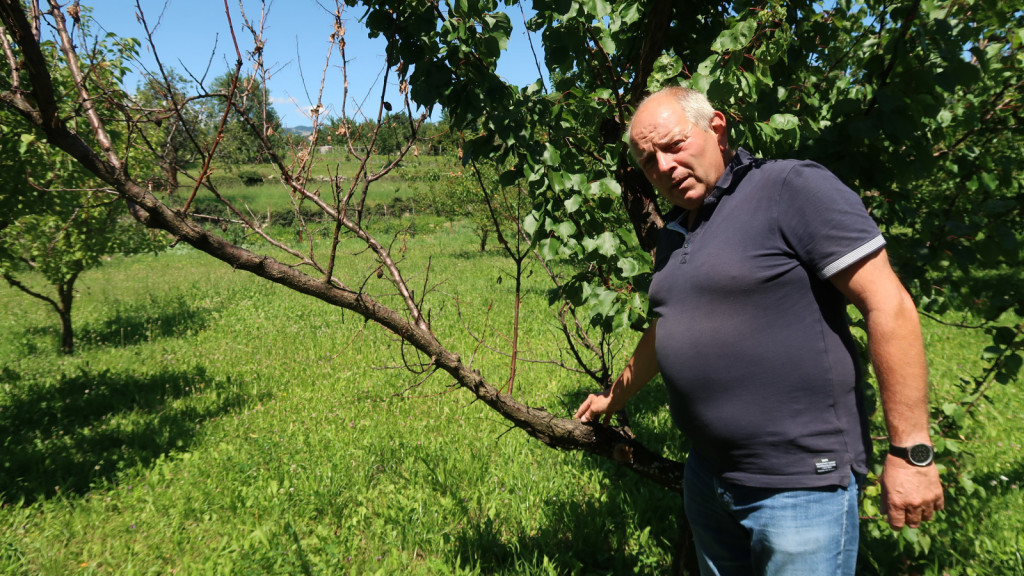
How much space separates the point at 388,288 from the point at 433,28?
1076cm

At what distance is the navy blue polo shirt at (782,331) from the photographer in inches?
55.8

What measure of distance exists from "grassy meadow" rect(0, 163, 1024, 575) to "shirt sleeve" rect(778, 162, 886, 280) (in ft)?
3.46

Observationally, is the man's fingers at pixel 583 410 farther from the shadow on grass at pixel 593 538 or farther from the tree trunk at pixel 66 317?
the tree trunk at pixel 66 317

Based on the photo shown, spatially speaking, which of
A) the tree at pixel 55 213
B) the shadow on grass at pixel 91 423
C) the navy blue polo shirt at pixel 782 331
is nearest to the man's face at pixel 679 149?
the navy blue polo shirt at pixel 782 331

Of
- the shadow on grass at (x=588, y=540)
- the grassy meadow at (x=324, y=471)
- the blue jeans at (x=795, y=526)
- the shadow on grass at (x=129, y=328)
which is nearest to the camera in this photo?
the blue jeans at (x=795, y=526)

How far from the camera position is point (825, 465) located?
4.75 feet

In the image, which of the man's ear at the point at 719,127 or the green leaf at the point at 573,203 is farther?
the green leaf at the point at 573,203

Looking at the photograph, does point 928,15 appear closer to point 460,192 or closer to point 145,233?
point 145,233

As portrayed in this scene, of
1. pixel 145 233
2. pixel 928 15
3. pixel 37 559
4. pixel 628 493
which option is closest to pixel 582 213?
pixel 928 15

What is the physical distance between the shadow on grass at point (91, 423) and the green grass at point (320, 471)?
0.02 metres

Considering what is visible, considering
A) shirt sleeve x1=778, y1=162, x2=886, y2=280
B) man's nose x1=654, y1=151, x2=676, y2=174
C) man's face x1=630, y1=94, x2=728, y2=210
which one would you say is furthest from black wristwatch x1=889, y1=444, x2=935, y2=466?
man's nose x1=654, y1=151, x2=676, y2=174

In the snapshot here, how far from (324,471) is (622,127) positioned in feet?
11.9

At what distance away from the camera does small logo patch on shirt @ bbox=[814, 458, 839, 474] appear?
145 cm

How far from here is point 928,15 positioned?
1.80 m
